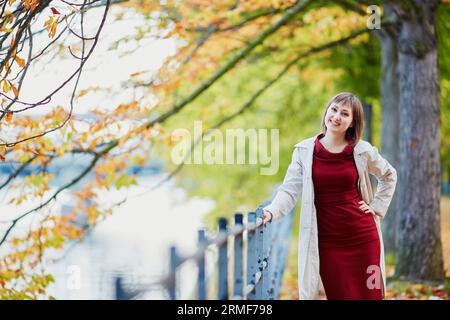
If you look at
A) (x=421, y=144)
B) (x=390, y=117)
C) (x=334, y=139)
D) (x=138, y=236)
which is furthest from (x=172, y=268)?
(x=138, y=236)

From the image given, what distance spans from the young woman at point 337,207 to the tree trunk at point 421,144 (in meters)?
3.59

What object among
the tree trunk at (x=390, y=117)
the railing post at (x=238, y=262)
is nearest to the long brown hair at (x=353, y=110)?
the railing post at (x=238, y=262)

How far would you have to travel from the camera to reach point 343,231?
447cm

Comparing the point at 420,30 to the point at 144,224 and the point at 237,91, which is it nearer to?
the point at 237,91

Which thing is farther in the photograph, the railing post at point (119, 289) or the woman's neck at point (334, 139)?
the woman's neck at point (334, 139)

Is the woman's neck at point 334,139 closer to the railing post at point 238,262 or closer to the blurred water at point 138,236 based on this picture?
the railing post at point 238,262

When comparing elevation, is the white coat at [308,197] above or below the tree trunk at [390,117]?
below

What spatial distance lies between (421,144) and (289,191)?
12.8 ft

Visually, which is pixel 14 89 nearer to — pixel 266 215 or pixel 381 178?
pixel 266 215

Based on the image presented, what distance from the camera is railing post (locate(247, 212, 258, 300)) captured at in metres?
4.37

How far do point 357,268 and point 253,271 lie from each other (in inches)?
25.7

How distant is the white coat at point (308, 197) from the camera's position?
443 cm

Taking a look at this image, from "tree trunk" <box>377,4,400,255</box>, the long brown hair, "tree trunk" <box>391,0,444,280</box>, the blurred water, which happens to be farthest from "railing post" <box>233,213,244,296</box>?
the blurred water

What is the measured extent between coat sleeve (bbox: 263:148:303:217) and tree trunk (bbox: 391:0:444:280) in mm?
3841
